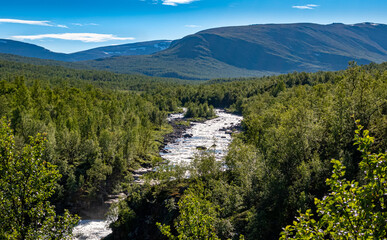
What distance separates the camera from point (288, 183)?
4112 cm

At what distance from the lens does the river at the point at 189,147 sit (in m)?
58.8

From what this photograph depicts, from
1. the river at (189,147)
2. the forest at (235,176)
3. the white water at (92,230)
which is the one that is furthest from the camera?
the river at (189,147)

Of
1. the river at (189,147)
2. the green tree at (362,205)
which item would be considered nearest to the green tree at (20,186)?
the green tree at (362,205)

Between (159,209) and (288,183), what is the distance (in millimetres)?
24688

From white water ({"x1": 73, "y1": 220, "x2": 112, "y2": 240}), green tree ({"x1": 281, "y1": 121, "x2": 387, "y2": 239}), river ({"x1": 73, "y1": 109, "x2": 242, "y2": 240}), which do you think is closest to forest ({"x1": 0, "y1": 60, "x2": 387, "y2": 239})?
green tree ({"x1": 281, "y1": 121, "x2": 387, "y2": 239})

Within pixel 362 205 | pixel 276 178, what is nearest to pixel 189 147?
pixel 276 178

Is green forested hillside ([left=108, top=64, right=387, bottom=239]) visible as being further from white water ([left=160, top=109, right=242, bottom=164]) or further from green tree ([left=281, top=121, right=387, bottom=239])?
white water ([left=160, top=109, right=242, bottom=164])

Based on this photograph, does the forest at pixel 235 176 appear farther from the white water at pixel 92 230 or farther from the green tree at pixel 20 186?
the white water at pixel 92 230

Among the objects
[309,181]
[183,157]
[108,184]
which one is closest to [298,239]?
[309,181]

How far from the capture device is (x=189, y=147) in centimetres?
11425

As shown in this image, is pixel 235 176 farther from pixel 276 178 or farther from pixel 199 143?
pixel 199 143

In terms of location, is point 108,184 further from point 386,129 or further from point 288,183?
point 386,129

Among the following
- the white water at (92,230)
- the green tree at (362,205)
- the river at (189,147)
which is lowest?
the white water at (92,230)

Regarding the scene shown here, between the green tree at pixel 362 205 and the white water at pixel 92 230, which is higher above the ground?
the green tree at pixel 362 205
